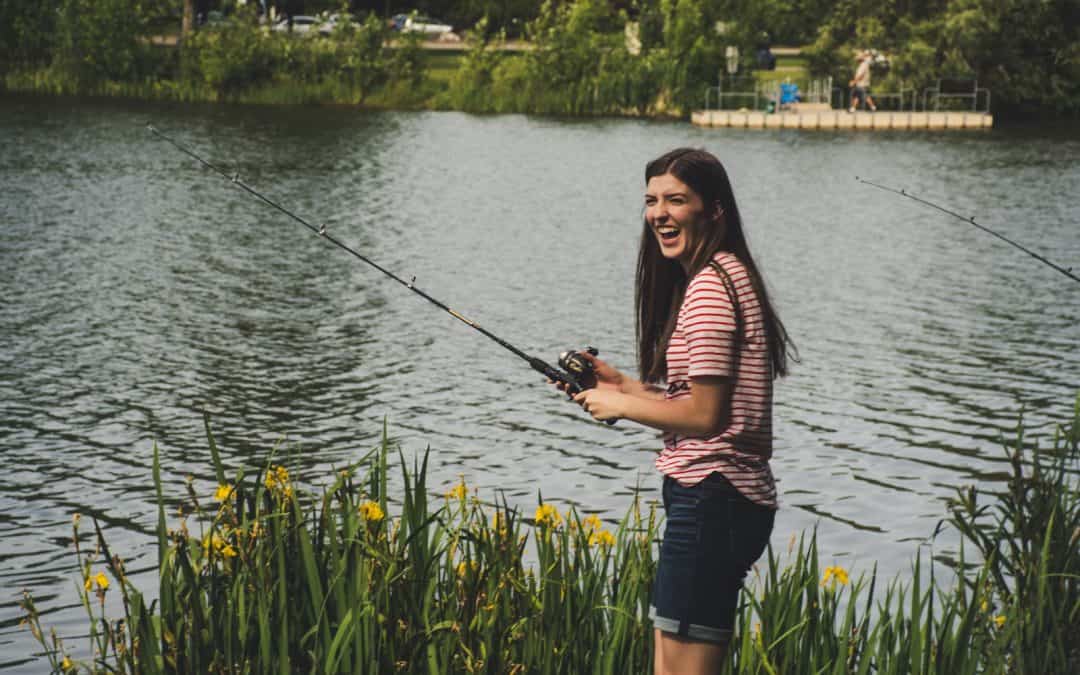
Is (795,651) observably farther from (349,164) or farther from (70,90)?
(70,90)

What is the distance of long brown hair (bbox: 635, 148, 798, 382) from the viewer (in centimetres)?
455

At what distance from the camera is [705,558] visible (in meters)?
4.38

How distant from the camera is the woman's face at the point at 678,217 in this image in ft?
15.1

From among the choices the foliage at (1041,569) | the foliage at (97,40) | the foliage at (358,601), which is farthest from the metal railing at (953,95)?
the foliage at (358,601)

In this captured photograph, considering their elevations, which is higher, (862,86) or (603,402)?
(862,86)

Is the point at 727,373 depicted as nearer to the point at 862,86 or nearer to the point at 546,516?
the point at 546,516

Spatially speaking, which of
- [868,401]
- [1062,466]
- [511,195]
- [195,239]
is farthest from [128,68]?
[1062,466]

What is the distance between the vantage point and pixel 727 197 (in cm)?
465

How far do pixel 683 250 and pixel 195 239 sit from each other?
65.0ft

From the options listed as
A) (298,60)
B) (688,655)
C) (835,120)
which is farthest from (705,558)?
(298,60)

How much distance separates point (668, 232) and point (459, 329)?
12.7m

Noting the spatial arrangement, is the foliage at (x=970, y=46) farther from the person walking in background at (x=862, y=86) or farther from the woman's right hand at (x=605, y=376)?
the woman's right hand at (x=605, y=376)

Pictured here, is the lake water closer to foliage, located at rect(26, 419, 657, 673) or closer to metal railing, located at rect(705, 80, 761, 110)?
foliage, located at rect(26, 419, 657, 673)

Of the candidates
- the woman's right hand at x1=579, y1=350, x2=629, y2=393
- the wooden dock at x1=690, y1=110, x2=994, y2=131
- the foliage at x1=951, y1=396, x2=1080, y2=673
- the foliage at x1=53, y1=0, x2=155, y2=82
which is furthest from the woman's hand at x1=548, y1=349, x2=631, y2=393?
the foliage at x1=53, y1=0, x2=155, y2=82
